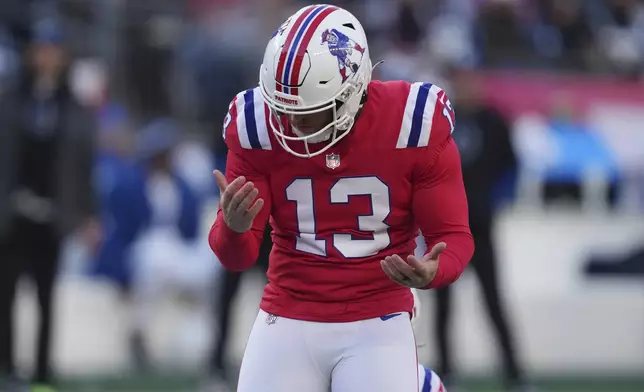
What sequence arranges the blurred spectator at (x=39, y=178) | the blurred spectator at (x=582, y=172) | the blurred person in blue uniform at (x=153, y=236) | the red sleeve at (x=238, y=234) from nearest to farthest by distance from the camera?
the red sleeve at (x=238, y=234) < the blurred spectator at (x=39, y=178) < the blurred person in blue uniform at (x=153, y=236) < the blurred spectator at (x=582, y=172)

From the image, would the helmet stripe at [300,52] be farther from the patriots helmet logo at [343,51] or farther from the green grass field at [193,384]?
the green grass field at [193,384]

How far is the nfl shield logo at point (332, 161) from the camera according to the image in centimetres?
338

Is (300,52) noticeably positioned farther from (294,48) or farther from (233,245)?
(233,245)

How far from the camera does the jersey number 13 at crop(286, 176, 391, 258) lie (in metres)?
3.40

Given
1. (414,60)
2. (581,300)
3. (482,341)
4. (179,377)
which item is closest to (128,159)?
(179,377)

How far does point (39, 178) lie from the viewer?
666cm

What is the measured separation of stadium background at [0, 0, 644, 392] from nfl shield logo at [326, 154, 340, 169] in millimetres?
3633

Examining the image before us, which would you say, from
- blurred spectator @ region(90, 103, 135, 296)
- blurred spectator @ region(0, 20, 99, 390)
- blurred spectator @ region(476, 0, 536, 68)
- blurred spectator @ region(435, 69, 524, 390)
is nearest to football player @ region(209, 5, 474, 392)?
blurred spectator @ region(0, 20, 99, 390)

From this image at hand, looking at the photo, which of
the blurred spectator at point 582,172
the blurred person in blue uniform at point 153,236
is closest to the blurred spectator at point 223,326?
the blurred person in blue uniform at point 153,236

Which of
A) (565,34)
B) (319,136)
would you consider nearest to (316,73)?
(319,136)

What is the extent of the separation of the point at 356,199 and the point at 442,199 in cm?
25

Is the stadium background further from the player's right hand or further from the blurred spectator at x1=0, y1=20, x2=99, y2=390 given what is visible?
the player's right hand

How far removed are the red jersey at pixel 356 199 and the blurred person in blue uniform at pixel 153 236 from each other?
4647 millimetres

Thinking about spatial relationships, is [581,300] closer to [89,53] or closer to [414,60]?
[414,60]
